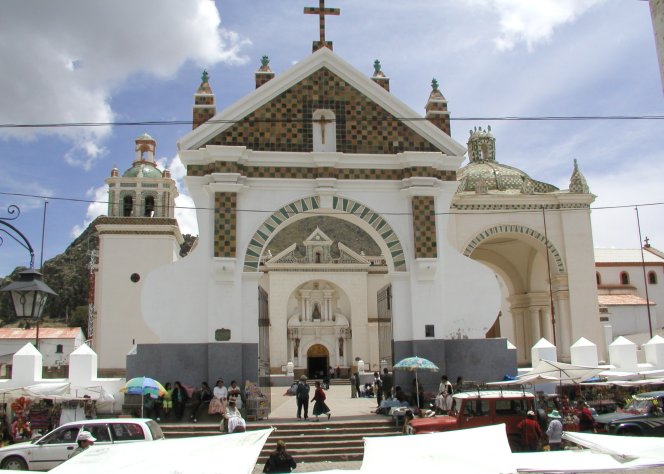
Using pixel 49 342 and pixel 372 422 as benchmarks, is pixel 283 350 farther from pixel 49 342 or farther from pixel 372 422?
pixel 372 422

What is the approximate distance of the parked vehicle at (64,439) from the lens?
12383mm

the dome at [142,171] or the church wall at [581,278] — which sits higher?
the dome at [142,171]

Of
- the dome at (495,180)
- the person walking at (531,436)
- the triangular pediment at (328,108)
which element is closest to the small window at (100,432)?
the person walking at (531,436)

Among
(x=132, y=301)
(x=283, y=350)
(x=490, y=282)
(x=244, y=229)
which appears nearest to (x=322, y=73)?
(x=244, y=229)

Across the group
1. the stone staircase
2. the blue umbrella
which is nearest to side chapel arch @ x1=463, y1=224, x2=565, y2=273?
the blue umbrella

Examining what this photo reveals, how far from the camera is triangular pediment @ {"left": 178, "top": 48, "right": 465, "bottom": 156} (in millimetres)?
→ 18438

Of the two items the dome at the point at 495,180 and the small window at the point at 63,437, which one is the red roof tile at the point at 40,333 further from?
the small window at the point at 63,437

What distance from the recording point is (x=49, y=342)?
155 feet

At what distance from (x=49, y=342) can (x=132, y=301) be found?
16.4 m

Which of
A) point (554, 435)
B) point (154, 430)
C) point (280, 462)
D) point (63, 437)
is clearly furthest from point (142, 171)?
point (280, 462)

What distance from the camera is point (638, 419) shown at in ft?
48.7

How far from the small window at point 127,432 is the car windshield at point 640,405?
10.5 meters

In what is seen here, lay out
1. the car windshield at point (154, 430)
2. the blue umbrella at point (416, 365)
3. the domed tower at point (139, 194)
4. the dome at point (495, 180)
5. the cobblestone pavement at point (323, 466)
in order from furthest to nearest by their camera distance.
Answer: the domed tower at point (139, 194) < the dome at point (495, 180) < the blue umbrella at point (416, 365) < the cobblestone pavement at point (323, 466) < the car windshield at point (154, 430)

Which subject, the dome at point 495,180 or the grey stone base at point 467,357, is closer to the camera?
the grey stone base at point 467,357
